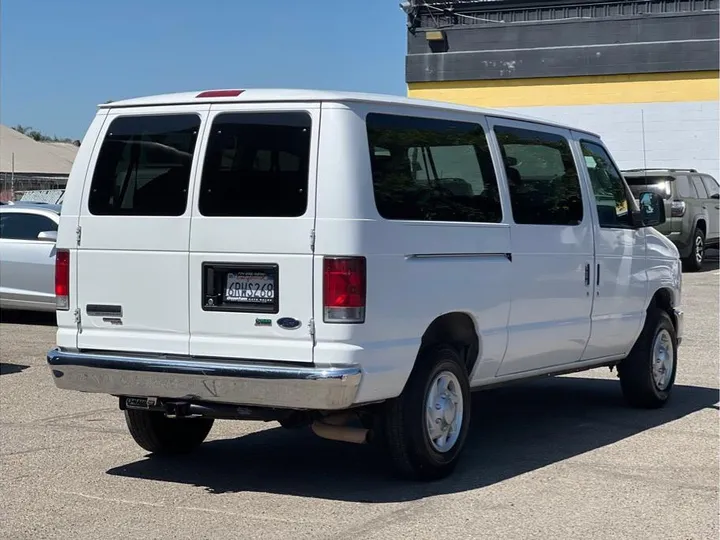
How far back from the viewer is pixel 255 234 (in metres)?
6.43

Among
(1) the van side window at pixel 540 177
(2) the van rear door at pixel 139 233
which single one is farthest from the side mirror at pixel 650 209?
(2) the van rear door at pixel 139 233

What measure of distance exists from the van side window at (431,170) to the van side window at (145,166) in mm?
1093

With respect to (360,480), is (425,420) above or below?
above

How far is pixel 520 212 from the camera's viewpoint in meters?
7.71

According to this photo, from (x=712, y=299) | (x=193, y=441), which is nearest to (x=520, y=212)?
(x=193, y=441)

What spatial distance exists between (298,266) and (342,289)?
0.28 meters

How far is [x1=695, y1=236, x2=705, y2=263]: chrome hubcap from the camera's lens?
22562 millimetres

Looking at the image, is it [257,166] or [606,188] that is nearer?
[257,166]

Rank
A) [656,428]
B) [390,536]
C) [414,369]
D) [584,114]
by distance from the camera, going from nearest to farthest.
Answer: [390,536] < [414,369] < [656,428] < [584,114]

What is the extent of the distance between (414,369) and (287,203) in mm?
1255

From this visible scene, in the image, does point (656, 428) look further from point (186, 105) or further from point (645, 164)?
point (645, 164)

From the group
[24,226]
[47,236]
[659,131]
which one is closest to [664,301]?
[47,236]

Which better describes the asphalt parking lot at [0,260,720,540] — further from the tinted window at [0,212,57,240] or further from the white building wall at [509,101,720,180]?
the white building wall at [509,101,720,180]

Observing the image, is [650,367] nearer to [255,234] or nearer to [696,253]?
[255,234]
